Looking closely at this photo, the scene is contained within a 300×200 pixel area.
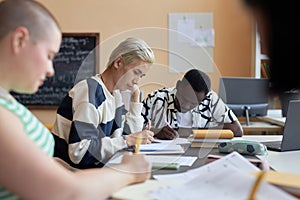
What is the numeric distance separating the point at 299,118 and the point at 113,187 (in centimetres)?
113

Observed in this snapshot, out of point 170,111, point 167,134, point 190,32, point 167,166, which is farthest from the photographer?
point 190,32

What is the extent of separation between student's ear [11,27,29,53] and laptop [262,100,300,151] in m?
1.26

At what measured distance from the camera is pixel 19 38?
0.86m

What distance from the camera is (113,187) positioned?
0.99 meters

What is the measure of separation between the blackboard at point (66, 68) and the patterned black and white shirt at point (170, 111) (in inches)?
68.0

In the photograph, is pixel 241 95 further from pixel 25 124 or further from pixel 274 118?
pixel 25 124

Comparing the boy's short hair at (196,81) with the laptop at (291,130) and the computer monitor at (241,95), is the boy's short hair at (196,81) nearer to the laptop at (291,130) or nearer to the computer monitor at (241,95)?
the laptop at (291,130)

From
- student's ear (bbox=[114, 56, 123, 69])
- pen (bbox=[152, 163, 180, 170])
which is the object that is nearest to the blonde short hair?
student's ear (bbox=[114, 56, 123, 69])

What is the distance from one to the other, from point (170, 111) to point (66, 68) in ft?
6.20

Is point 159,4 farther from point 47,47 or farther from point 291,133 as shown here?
point 47,47

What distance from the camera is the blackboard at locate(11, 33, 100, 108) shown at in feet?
12.9

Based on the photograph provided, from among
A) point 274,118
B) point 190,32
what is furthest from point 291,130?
point 190,32

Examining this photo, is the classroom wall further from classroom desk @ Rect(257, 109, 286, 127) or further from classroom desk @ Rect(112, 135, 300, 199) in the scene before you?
classroom desk @ Rect(112, 135, 300, 199)

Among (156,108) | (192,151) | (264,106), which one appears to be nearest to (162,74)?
(156,108)
